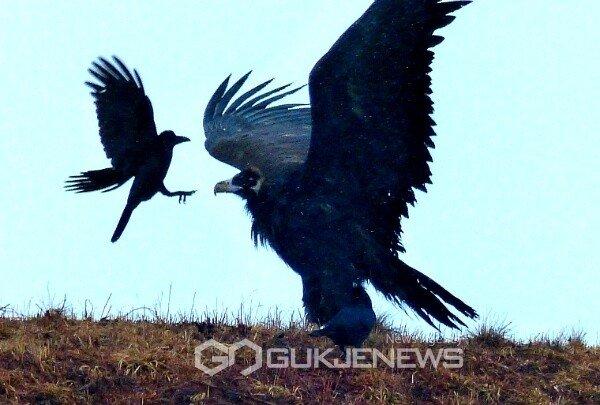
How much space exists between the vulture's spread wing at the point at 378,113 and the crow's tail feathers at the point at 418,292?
25 cm

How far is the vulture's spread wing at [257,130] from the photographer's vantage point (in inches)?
289

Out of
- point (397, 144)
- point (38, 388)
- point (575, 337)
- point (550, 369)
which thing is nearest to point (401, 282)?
point (397, 144)

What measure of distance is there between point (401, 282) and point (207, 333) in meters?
1.59

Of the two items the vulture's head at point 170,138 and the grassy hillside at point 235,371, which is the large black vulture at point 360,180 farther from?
the vulture's head at point 170,138

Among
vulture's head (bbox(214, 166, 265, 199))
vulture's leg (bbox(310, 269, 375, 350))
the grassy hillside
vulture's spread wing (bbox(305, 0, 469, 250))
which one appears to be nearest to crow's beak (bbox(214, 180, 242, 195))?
vulture's head (bbox(214, 166, 265, 199))

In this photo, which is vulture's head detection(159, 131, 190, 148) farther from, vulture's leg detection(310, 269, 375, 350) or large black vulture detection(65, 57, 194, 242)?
vulture's leg detection(310, 269, 375, 350)

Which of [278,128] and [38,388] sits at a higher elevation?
[278,128]

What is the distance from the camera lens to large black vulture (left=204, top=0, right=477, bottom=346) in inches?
240

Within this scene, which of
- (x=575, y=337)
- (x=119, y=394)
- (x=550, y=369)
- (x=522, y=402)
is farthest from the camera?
(x=575, y=337)

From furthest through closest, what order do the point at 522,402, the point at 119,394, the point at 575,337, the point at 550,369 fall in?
the point at 575,337
the point at 550,369
the point at 522,402
the point at 119,394

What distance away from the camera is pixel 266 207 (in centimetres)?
668

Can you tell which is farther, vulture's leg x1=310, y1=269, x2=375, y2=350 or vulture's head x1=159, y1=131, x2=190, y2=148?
vulture's head x1=159, y1=131, x2=190, y2=148

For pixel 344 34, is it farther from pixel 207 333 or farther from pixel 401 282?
pixel 207 333

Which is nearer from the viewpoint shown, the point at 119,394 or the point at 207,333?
the point at 119,394
